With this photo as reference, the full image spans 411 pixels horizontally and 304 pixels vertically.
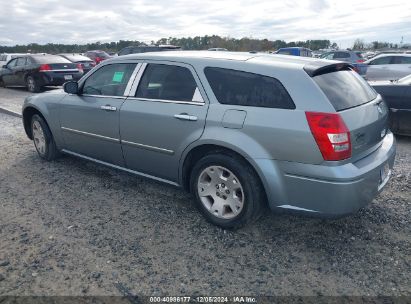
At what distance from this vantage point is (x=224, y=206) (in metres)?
3.25

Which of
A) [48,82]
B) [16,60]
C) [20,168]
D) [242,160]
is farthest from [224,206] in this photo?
[16,60]

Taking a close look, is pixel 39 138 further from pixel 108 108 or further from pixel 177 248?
pixel 177 248

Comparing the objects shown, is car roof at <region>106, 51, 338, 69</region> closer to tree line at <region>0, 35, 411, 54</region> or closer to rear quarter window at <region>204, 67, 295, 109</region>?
rear quarter window at <region>204, 67, 295, 109</region>

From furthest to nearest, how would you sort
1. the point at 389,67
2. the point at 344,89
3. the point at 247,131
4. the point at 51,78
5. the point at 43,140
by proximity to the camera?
the point at 389,67, the point at 51,78, the point at 43,140, the point at 344,89, the point at 247,131

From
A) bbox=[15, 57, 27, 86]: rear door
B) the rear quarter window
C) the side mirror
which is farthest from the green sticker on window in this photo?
bbox=[15, 57, 27, 86]: rear door

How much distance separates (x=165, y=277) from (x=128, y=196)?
5.13 ft

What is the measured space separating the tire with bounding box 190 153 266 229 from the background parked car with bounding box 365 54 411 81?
42.3ft

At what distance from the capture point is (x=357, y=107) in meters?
2.96

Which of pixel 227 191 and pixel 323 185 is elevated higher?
pixel 323 185

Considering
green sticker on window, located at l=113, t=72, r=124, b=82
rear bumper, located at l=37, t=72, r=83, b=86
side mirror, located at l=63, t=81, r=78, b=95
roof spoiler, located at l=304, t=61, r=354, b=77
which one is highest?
roof spoiler, located at l=304, t=61, r=354, b=77

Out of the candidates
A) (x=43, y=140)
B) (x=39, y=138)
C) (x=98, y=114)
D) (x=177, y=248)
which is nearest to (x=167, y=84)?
(x=98, y=114)

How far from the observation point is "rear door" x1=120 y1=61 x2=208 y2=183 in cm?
328

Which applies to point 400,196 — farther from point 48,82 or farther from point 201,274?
point 48,82

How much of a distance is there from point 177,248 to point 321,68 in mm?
1978
